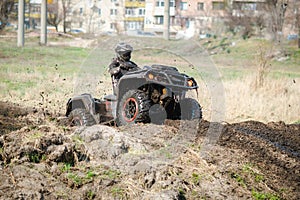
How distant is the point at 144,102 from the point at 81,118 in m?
1.28

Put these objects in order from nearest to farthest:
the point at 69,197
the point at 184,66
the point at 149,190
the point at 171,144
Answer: the point at 69,197 → the point at 149,190 → the point at 171,144 → the point at 184,66

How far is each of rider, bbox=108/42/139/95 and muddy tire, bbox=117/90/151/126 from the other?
1.28 feet

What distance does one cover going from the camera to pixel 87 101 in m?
8.97

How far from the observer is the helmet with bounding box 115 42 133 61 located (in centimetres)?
880

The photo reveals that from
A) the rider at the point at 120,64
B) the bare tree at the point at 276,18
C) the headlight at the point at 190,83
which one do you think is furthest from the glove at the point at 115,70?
the bare tree at the point at 276,18

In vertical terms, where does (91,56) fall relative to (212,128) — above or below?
above

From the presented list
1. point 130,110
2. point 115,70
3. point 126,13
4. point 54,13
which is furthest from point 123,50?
point 54,13

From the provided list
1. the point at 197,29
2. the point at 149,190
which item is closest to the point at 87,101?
the point at 149,190

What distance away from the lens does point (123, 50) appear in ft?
28.9

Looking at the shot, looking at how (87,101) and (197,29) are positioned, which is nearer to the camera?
(87,101)

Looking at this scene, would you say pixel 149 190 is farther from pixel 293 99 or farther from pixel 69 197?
pixel 293 99

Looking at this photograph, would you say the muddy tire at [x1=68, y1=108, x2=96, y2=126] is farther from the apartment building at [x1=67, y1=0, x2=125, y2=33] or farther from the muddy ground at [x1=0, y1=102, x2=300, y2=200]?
the apartment building at [x1=67, y1=0, x2=125, y2=33]

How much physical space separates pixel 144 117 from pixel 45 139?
6.67 ft

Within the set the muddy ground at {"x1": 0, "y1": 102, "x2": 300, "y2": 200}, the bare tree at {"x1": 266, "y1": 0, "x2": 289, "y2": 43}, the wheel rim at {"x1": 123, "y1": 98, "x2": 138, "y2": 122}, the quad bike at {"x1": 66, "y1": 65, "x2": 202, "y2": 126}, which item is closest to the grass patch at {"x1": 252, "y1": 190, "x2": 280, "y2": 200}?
the muddy ground at {"x1": 0, "y1": 102, "x2": 300, "y2": 200}
